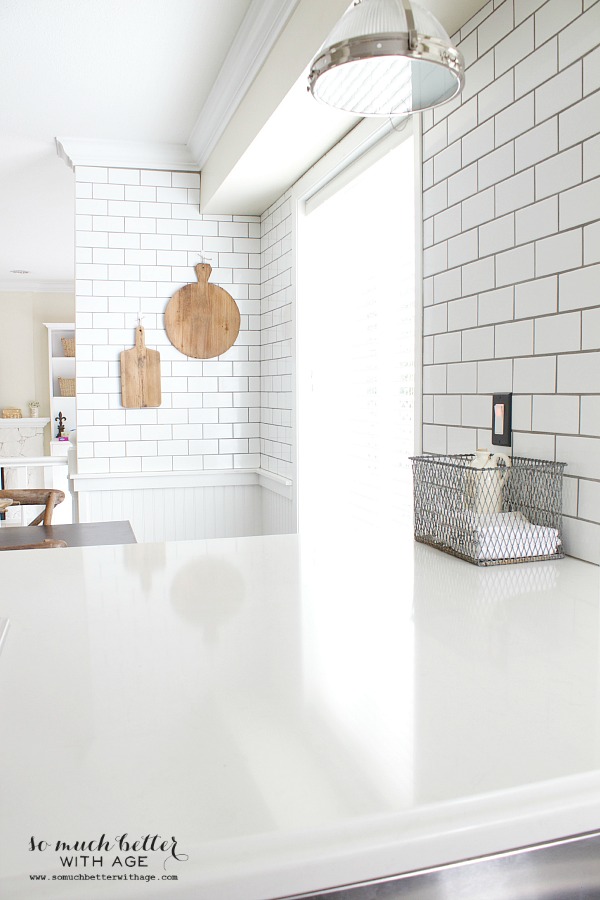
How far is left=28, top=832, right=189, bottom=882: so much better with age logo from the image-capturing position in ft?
1.58

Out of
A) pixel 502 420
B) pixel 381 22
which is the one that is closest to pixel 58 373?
pixel 502 420

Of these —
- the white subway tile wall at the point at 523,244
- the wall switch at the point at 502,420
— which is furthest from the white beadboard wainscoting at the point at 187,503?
the wall switch at the point at 502,420

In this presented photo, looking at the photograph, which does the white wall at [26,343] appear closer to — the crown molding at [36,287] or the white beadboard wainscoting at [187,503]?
the crown molding at [36,287]

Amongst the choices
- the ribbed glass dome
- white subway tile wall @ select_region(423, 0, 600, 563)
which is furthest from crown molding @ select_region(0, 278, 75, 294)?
the ribbed glass dome

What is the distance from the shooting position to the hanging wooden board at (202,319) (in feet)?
12.4

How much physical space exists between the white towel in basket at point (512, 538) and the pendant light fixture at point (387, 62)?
72 centimetres

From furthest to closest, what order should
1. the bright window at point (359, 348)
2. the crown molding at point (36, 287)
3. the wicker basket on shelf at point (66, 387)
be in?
the wicker basket on shelf at point (66, 387) < the crown molding at point (36, 287) < the bright window at point (359, 348)

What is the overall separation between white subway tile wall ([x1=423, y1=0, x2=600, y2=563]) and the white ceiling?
25 centimetres

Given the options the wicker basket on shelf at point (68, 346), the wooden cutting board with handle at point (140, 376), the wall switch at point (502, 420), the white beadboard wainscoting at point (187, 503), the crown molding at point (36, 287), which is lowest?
the white beadboard wainscoting at point (187, 503)

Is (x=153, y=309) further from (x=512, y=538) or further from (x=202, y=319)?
(x=512, y=538)

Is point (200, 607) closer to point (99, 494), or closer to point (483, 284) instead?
point (483, 284)

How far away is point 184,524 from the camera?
12.7 feet

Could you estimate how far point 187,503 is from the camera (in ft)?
12.7

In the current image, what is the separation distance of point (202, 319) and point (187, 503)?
949 mm
